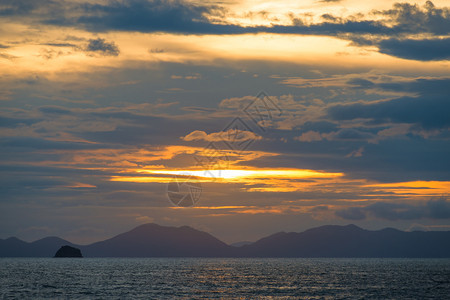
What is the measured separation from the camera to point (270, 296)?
384ft

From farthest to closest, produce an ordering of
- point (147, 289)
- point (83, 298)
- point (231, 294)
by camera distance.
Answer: point (147, 289) → point (231, 294) → point (83, 298)

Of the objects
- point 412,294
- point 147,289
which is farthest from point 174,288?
point 412,294

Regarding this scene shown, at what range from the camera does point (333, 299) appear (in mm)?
111812

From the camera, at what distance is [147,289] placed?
437ft

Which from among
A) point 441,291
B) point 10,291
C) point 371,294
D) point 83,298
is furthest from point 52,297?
point 441,291

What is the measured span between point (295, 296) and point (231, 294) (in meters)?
14.2

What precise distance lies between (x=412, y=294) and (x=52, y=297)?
7945 cm

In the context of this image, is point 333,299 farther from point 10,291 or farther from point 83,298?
point 10,291

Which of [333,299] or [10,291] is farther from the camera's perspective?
[10,291]

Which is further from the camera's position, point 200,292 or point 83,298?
point 200,292

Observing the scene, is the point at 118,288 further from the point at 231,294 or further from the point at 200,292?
the point at 231,294

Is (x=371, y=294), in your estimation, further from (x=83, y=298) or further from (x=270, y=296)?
(x=83, y=298)

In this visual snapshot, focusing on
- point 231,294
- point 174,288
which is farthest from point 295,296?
point 174,288

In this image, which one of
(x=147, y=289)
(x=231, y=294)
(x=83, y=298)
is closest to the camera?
(x=83, y=298)
